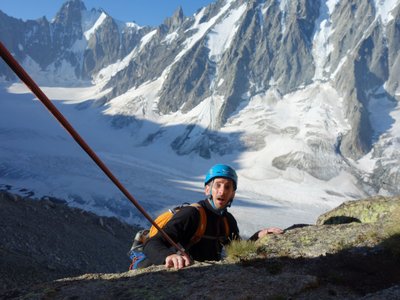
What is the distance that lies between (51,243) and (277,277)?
3114 centimetres

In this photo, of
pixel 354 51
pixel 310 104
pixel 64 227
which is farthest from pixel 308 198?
pixel 354 51

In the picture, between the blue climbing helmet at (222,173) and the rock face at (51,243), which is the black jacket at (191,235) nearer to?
the blue climbing helmet at (222,173)

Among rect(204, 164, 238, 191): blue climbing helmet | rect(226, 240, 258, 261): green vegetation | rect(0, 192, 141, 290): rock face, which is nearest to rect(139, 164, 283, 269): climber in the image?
rect(204, 164, 238, 191): blue climbing helmet

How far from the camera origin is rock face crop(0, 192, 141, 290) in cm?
2280

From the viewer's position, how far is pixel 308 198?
118m

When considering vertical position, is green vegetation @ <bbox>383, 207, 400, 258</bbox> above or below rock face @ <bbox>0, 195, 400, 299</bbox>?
above

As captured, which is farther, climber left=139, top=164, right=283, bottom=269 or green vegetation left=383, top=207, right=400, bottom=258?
green vegetation left=383, top=207, right=400, bottom=258

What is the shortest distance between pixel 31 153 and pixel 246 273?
370ft

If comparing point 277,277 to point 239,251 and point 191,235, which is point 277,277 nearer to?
point 239,251

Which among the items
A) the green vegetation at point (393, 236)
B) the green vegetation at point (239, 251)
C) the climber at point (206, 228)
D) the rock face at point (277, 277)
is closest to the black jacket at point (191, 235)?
the climber at point (206, 228)

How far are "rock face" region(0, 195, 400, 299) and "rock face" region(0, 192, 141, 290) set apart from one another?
649 inches

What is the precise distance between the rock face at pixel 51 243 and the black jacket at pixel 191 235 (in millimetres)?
16521

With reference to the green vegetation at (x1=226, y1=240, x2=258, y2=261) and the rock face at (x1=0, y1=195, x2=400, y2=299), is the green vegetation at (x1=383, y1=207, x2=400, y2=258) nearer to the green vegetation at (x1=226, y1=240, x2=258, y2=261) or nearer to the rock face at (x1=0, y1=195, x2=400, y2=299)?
the rock face at (x1=0, y1=195, x2=400, y2=299)

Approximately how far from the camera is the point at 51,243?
32844 mm
